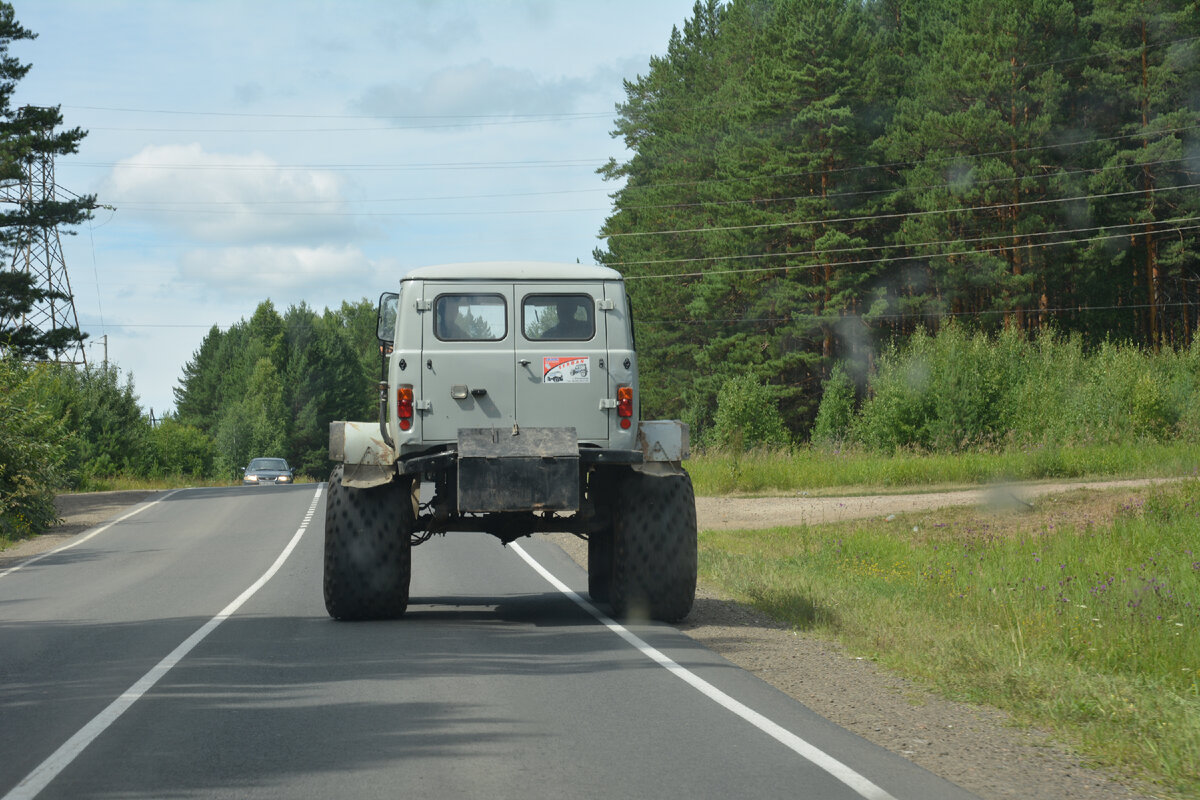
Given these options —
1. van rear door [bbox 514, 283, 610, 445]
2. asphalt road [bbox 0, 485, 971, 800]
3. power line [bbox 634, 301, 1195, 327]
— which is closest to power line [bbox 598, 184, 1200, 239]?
power line [bbox 634, 301, 1195, 327]

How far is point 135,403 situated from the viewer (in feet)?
203

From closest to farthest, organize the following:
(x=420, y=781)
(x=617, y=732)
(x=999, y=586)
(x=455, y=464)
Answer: (x=420, y=781) < (x=617, y=732) < (x=455, y=464) < (x=999, y=586)

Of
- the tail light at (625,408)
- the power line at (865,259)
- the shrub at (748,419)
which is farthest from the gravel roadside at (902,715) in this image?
the power line at (865,259)

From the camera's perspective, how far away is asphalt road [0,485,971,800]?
5.86 m

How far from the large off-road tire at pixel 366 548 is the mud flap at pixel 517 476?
95cm

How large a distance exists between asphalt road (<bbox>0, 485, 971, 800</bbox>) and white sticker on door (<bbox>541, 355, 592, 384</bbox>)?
229cm

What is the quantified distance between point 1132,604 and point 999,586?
1661 millimetres

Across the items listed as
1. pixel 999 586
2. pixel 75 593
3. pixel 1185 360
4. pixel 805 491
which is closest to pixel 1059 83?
pixel 1185 360

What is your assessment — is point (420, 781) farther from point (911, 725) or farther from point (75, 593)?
point (75, 593)

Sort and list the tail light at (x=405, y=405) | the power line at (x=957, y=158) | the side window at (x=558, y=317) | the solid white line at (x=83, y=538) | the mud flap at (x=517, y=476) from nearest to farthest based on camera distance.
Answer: the mud flap at (x=517, y=476)
the tail light at (x=405, y=405)
the side window at (x=558, y=317)
the solid white line at (x=83, y=538)
the power line at (x=957, y=158)

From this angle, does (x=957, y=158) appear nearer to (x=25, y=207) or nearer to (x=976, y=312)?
(x=976, y=312)

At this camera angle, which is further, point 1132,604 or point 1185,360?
point 1185,360

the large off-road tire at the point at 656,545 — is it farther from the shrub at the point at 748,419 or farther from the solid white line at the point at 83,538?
the shrub at the point at 748,419

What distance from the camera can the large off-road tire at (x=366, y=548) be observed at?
11383 millimetres
